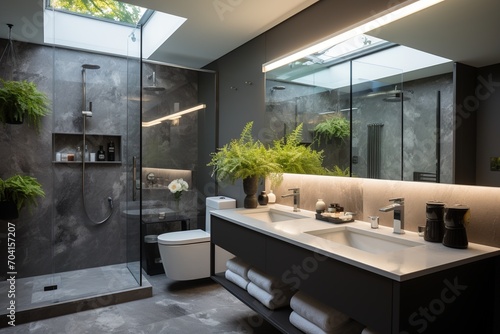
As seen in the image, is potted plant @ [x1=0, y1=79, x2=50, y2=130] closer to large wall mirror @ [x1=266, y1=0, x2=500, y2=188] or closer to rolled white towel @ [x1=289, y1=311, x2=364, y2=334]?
large wall mirror @ [x1=266, y1=0, x2=500, y2=188]

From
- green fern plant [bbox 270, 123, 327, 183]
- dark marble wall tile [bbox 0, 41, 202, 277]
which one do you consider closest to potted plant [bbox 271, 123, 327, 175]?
green fern plant [bbox 270, 123, 327, 183]

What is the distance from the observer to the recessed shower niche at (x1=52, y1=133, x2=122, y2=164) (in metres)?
3.47

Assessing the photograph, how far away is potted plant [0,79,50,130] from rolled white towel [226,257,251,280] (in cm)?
239

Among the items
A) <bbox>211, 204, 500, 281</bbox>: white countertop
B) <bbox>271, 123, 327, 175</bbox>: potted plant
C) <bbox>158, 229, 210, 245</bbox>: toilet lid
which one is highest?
<bbox>271, 123, 327, 175</bbox>: potted plant

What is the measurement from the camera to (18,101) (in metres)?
2.94

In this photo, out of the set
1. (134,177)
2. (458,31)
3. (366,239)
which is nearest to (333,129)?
(366,239)

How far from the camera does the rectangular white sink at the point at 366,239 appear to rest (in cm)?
175

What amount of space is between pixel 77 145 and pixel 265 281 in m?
2.68

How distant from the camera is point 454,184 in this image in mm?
1651

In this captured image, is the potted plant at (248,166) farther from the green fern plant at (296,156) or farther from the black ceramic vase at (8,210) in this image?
the black ceramic vase at (8,210)

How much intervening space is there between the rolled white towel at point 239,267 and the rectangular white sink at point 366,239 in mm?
728

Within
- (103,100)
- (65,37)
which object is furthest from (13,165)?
(65,37)

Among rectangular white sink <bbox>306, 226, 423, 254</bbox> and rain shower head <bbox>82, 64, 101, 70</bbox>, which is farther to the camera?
rain shower head <bbox>82, 64, 101, 70</bbox>

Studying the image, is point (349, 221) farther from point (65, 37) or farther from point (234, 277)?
point (65, 37)
